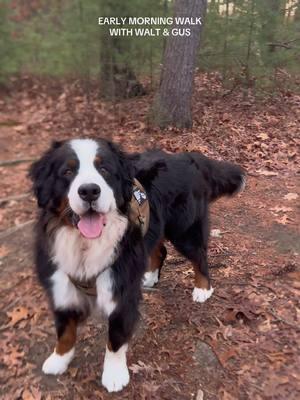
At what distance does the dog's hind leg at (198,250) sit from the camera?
11.9ft

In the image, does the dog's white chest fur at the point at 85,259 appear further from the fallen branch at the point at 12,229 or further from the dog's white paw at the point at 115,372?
the fallen branch at the point at 12,229

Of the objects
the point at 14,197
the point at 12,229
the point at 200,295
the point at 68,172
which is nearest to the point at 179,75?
the point at 14,197

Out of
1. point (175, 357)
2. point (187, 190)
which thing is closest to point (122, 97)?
point (187, 190)

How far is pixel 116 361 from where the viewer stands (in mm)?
2889

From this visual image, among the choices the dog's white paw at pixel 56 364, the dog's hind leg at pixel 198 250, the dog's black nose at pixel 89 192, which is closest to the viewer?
the dog's black nose at pixel 89 192

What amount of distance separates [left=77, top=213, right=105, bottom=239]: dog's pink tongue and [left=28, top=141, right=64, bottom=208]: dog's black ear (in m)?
0.27

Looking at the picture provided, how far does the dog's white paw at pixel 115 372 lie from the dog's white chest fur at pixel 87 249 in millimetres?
616

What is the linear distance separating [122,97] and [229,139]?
89.2 inches

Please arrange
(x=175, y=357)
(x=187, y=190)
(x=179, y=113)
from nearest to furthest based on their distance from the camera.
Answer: (x=175, y=357) → (x=187, y=190) → (x=179, y=113)

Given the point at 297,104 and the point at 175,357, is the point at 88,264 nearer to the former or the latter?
the point at 175,357

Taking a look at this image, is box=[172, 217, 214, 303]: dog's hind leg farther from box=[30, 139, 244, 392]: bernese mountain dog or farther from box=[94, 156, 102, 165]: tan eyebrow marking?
box=[94, 156, 102, 165]: tan eyebrow marking

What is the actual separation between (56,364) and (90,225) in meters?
1.15

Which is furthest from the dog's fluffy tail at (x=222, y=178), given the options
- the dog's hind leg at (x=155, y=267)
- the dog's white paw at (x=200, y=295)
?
the dog's white paw at (x=200, y=295)

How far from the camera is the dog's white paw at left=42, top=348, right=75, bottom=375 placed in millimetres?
2965
